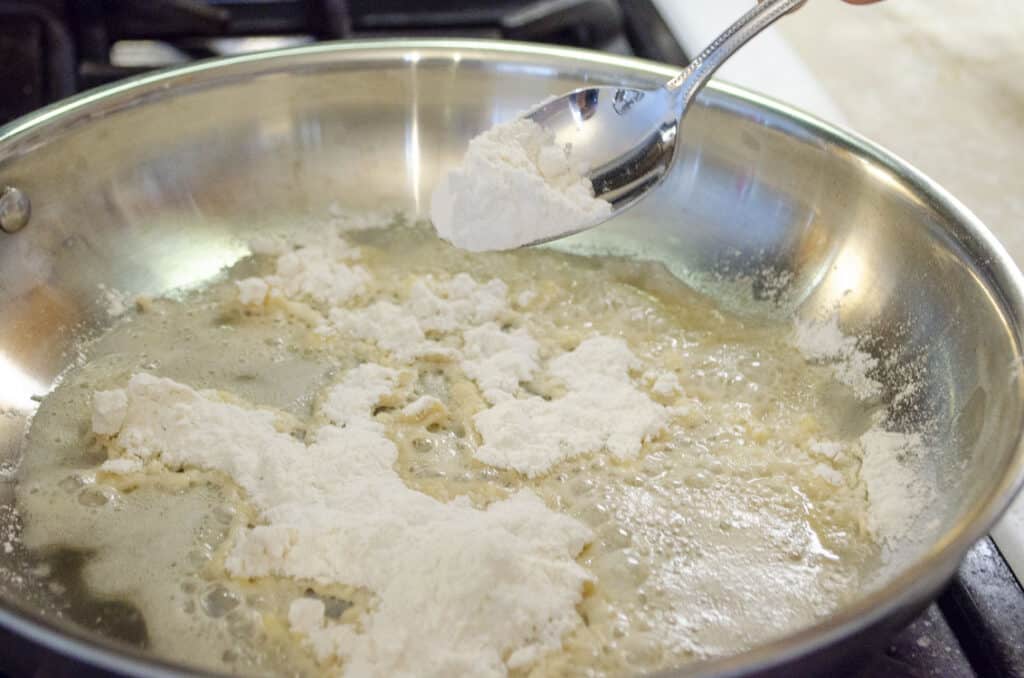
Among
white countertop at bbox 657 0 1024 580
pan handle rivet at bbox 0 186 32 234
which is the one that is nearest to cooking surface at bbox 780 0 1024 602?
white countertop at bbox 657 0 1024 580

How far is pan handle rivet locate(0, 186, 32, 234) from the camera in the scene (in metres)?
0.76

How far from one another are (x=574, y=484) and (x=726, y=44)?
1.18ft

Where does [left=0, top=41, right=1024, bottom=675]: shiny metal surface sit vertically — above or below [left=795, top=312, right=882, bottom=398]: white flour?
above

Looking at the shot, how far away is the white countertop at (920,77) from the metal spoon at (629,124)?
1.04ft

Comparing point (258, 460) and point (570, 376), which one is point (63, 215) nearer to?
point (258, 460)

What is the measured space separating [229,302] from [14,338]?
17 centimetres

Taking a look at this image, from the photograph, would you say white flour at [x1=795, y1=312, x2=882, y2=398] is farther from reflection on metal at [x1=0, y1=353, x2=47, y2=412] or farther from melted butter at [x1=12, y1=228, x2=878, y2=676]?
reflection on metal at [x1=0, y1=353, x2=47, y2=412]

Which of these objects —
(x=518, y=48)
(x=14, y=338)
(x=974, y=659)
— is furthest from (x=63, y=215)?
(x=974, y=659)

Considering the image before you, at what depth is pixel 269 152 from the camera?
92 centimetres

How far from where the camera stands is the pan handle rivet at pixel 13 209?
2.51ft

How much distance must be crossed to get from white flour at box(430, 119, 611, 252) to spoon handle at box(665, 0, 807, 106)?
11 cm

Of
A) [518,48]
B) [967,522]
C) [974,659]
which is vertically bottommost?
[974,659]

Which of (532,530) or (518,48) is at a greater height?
(518,48)

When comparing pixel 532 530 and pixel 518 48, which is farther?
pixel 518 48
